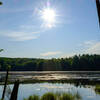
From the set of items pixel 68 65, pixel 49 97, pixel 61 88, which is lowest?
pixel 49 97

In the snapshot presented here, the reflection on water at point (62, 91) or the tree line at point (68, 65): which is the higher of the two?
the tree line at point (68, 65)

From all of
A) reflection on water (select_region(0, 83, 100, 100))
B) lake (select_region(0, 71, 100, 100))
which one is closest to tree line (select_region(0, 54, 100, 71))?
lake (select_region(0, 71, 100, 100))

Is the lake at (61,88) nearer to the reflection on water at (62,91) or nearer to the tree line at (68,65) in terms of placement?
the reflection on water at (62,91)

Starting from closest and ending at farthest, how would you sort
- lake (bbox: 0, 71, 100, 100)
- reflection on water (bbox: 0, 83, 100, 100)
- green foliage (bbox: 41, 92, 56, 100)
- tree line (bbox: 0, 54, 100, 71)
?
green foliage (bbox: 41, 92, 56, 100)
reflection on water (bbox: 0, 83, 100, 100)
lake (bbox: 0, 71, 100, 100)
tree line (bbox: 0, 54, 100, 71)

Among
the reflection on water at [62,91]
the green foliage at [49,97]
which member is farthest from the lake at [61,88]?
the green foliage at [49,97]

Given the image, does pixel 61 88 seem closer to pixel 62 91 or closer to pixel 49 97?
pixel 62 91

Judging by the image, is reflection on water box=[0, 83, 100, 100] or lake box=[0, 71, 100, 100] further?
→ lake box=[0, 71, 100, 100]

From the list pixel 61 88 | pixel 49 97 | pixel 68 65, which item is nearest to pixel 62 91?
pixel 49 97

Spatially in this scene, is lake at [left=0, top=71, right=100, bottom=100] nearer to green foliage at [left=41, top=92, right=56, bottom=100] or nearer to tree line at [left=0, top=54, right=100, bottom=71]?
green foliage at [left=41, top=92, right=56, bottom=100]

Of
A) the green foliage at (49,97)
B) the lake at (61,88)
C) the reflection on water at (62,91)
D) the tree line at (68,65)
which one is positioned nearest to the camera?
the green foliage at (49,97)

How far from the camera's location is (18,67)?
13112 cm

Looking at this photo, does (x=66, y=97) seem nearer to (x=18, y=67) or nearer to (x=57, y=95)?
(x=57, y=95)

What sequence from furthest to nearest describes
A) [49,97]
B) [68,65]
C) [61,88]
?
1. [68,65]
2. [61,88]
3. [49,97]

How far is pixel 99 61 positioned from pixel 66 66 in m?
26.4
